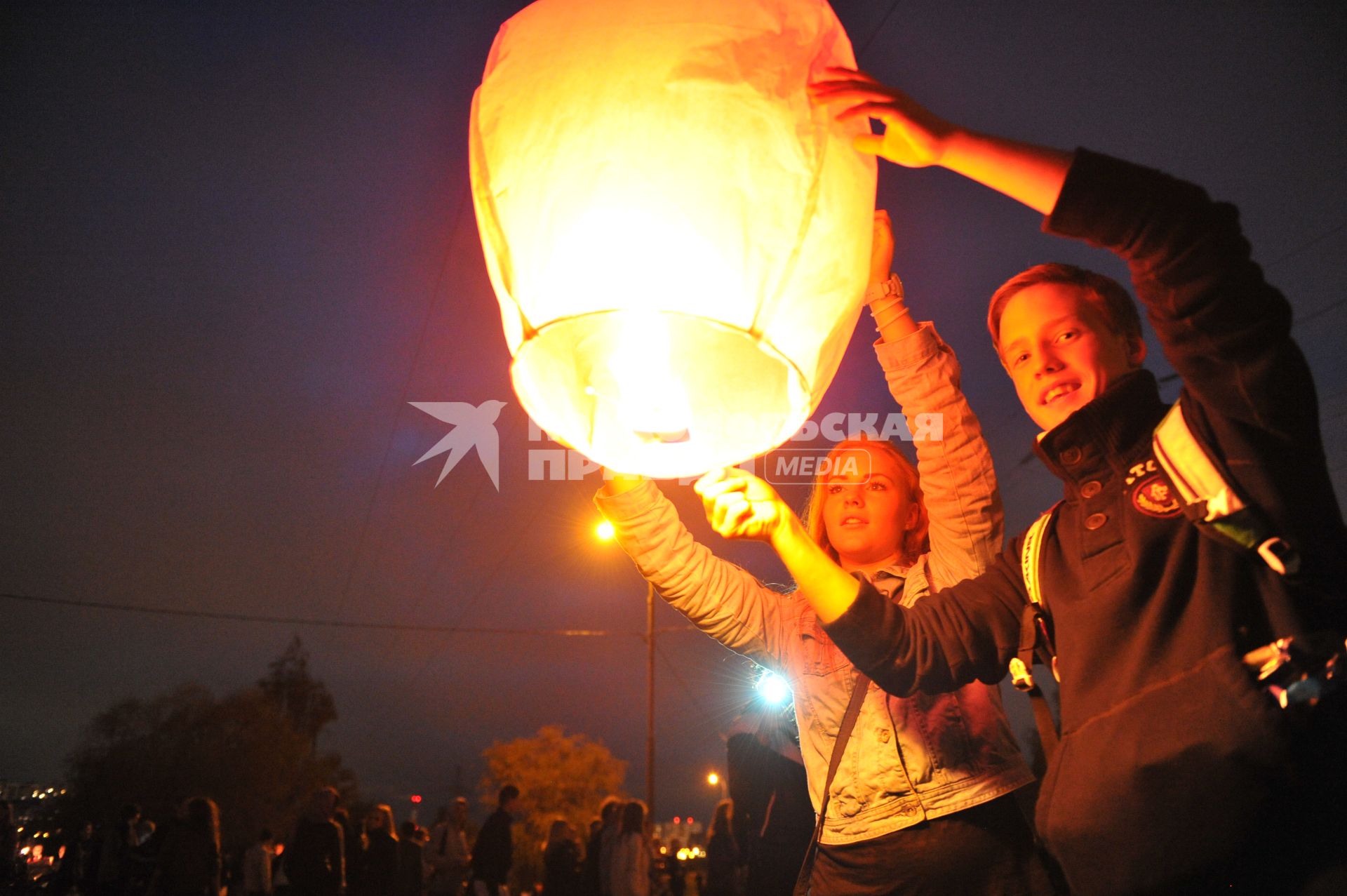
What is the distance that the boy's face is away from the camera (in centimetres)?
175

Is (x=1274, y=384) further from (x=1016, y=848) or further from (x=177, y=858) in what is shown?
(x=177, y=858)

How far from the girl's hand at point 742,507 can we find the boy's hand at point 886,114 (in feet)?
2.70

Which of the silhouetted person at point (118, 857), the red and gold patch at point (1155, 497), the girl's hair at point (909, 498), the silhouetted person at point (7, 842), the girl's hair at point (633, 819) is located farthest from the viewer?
the silhouetted person at point (7, 842)

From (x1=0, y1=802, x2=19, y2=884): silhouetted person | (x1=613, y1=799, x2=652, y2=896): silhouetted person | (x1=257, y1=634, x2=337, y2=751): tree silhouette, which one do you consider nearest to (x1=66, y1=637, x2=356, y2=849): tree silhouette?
(x1=257, y1=634, x2=337, y2=751): tree silhouette

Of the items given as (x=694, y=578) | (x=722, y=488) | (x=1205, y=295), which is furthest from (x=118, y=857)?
(x=1205, y=295)

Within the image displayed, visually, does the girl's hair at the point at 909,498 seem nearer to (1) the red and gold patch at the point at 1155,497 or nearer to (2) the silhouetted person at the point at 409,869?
(1) the red and gold patch at the point at 1155,497

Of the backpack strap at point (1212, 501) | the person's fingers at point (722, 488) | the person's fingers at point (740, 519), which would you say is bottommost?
the backpack strap at point (1212, 501)

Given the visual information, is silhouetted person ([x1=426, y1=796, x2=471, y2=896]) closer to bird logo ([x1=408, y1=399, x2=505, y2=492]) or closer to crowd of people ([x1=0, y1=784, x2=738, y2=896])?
crowd of people ([x1=0, y1=784, x2=738, y2=896])

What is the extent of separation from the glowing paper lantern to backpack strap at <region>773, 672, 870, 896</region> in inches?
43.3

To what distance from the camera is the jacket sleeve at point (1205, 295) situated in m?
1.20

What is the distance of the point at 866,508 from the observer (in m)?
2.89

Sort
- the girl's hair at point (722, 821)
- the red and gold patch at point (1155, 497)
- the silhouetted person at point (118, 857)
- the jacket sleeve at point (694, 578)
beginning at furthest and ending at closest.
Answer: the silhouetted person at point (118, 857) → the girl's hair at point (722, 821) → the jacket sleeve at point (694, 578) → the red and gold patch at point (1155, 497)

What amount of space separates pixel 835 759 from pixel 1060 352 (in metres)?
1.37

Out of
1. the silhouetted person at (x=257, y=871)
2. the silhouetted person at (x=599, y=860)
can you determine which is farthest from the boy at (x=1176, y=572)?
the silhouetted person at (x=257, y=871)
